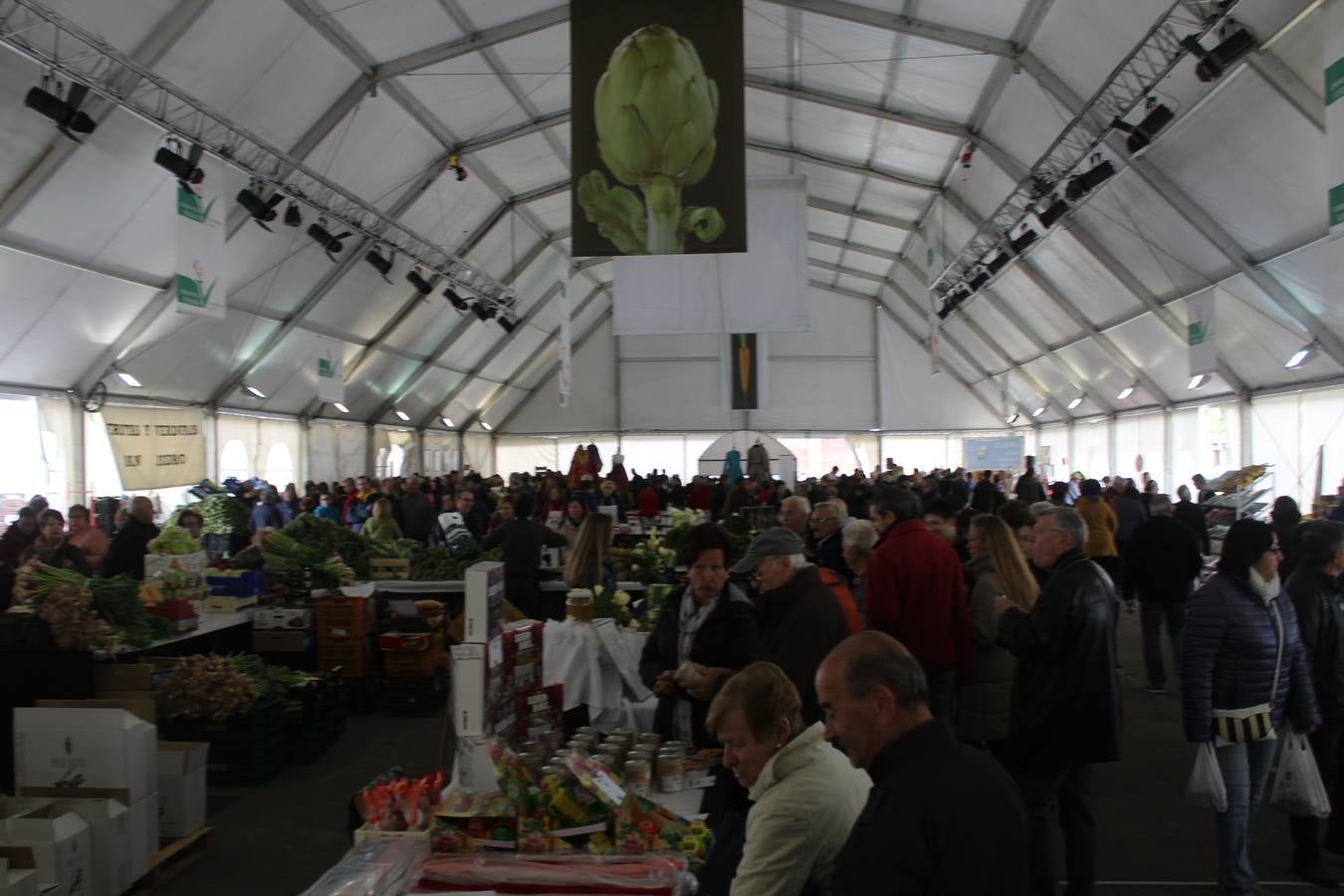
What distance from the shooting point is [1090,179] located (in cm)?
1041

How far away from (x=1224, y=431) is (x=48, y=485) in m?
14.7

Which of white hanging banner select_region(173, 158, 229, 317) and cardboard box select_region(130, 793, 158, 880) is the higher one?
white hanging banner select_region(173, 158, 229, 317)

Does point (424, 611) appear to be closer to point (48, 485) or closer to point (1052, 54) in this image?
point (48, 485)

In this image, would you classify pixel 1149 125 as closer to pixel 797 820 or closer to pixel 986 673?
pixel 986 673

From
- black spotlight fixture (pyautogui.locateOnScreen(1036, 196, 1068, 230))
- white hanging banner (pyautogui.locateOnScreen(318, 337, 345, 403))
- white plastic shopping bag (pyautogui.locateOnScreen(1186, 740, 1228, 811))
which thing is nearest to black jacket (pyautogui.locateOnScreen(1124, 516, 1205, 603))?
white plastic shopping bag (pyautogui.locateOnScreen(1186, 740, 1228, 811))

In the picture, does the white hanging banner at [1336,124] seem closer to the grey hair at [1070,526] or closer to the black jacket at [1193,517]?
the black jacket at [1193,517]

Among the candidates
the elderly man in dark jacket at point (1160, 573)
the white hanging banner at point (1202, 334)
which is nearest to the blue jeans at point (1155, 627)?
the elderly man in dark jacket at point (1160, 573)

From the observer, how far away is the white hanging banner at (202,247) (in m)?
8.37

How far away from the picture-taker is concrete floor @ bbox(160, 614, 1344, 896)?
421 centimetres

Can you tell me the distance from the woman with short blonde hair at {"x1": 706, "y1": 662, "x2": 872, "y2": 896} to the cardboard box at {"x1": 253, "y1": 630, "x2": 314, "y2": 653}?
17.9 feet

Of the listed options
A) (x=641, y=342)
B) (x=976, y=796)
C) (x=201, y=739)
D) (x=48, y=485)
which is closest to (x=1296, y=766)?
(x=976, y=796)

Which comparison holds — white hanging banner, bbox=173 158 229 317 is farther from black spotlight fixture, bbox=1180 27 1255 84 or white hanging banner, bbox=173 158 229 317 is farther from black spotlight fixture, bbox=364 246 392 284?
black spotlight fixture, bbox=1180 27 1255 84

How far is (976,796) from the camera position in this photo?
1561 mm

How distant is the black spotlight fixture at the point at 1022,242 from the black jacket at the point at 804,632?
10599 mm
